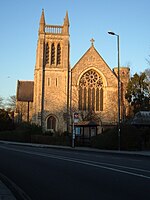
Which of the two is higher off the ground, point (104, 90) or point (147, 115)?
point (104, 90)

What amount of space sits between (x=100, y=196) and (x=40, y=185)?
2.41 m

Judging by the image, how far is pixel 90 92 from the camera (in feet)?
177

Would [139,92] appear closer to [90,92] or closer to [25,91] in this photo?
[90,92]

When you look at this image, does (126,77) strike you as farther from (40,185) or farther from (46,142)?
(40,185)

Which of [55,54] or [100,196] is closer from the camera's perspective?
[100,196]

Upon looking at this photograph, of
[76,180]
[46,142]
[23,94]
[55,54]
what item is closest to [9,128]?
[23,94]

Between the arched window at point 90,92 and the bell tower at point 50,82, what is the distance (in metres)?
2.95

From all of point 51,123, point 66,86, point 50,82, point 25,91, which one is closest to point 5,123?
point 25,91

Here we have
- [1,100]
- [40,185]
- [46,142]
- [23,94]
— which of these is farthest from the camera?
[1,100]

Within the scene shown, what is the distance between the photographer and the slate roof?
6556 centimetres

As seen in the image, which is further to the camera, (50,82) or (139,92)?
(50,82)

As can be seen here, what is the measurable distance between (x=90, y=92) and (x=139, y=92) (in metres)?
9.01

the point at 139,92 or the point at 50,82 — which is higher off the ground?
the point at 50,82

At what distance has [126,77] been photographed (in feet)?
188
